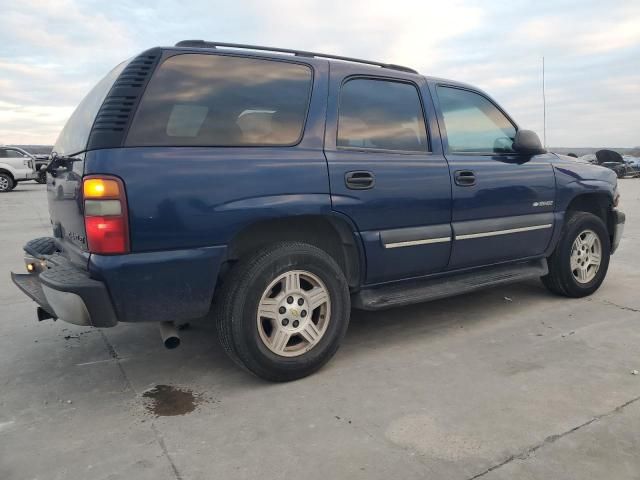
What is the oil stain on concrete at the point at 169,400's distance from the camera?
2.83 m

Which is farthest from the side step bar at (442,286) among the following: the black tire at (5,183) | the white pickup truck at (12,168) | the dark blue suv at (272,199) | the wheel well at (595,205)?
the black tire at (5,183)

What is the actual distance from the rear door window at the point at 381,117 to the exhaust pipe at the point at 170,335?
1.50m

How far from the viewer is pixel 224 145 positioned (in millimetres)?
2904

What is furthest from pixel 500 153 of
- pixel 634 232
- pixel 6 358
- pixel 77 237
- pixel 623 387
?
pixel 634 232

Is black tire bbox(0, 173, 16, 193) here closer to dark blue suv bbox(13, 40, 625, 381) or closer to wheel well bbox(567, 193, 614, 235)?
dark blue suv bbox(13, 40, 625, 381)

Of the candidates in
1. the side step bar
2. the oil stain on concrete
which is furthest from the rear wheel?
the side step bar

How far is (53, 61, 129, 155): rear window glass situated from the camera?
9.79ft

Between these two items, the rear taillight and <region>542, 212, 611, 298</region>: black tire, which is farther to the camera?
<region>542, 212, 611, 298</region>: black tire

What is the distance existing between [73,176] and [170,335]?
1021 mm

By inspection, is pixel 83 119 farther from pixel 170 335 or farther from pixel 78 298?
pixel 170 335

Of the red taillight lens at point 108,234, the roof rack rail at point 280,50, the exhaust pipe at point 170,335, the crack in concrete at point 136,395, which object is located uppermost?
the roof rack rail at point 280,50

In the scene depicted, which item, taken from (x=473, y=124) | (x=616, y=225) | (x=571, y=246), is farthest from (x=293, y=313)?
(x=616, y=225)

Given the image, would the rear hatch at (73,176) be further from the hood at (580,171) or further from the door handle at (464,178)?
the hood at (580,171)

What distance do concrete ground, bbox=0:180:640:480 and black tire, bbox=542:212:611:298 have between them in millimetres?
411
